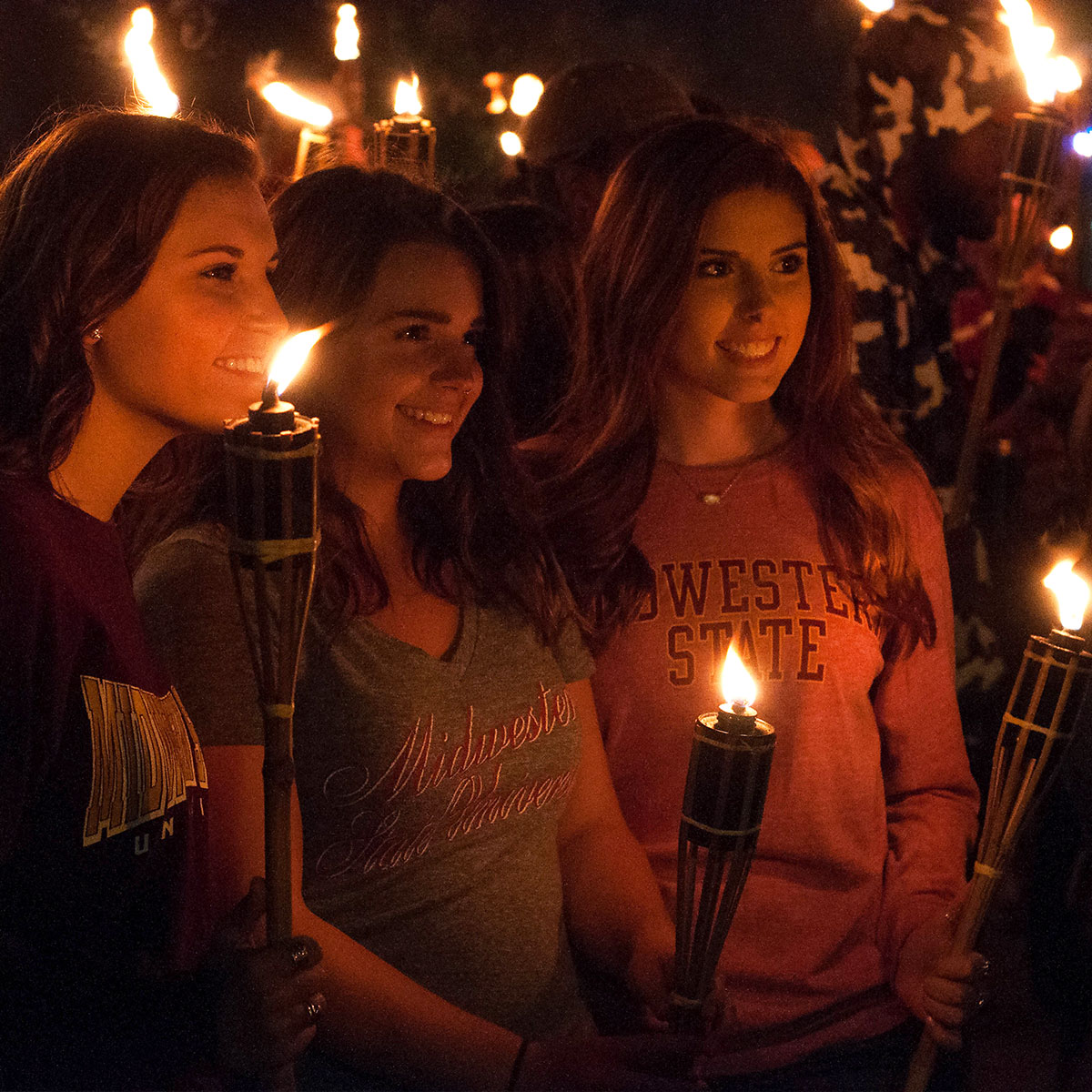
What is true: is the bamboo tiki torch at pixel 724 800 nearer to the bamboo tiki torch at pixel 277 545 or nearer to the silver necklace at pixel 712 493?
the bamboo tiki torch at pixel 277 545

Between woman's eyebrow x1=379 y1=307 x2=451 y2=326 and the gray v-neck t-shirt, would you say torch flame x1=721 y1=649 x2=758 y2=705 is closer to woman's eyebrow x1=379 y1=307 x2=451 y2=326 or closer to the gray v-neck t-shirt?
the gray v-neck t-shirt

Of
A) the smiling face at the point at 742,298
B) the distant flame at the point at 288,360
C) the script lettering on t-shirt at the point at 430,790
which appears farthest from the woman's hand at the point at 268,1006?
the smiling face at the point at 742,298

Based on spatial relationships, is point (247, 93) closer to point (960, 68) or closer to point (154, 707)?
point (960, 68)

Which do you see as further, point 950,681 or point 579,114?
point 579,114

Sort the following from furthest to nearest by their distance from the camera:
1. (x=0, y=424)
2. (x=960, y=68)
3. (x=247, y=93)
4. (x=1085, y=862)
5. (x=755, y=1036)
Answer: (x=247, y=93)
(x=960, y=68)
(x=1085, y=862)
(x=755, y=1036)
(x=0, y=424)

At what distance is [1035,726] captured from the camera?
4.80 feet

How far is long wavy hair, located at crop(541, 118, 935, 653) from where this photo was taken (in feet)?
7.54

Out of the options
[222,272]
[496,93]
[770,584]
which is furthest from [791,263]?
[496,93]

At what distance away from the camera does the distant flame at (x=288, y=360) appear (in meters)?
1.19

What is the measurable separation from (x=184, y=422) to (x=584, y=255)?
113 cm

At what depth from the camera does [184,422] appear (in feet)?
5.26

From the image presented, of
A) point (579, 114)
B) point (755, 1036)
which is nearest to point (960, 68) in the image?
point (579, 114)

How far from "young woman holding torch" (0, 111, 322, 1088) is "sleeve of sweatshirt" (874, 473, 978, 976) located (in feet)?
4.07

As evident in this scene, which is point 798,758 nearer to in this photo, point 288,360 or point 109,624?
point 109,624
